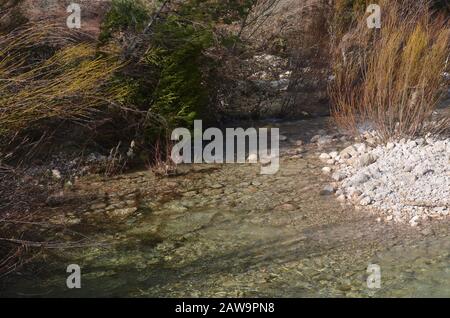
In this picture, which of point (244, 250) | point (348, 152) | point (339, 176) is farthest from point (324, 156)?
point (244, 250)

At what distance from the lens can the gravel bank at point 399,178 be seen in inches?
226

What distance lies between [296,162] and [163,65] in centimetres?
197

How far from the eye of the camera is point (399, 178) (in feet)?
20.3

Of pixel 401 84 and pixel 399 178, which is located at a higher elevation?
pixel 401 84

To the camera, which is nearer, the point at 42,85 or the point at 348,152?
the point at 42,85

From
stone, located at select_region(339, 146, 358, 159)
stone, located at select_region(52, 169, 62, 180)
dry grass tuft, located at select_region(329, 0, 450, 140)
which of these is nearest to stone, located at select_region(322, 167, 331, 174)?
stone, located at select_region(339, 146, 358, 159)

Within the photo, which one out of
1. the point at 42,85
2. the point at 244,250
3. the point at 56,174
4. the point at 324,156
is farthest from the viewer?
the point at 324,156

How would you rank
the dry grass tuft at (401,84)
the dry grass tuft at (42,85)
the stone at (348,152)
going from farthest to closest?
the stone at (348,152) < the dry grass tuft at (401,84) < the dry grass tuft at (42,85)

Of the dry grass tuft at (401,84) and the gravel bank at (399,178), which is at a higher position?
the dry grass tuft at (401,84)

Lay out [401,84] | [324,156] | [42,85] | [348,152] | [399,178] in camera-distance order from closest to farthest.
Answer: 1. [42,85]
2. [399,178]
3. [401,84]
4. [348,152]
5. [324,156]

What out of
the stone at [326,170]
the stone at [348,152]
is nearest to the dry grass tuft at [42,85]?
the stone at [326,170]

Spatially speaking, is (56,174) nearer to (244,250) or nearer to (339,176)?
(244,250)

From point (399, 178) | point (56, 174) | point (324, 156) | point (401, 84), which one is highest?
point (401, 84)

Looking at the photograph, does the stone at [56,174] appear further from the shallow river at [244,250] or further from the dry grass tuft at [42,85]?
the dry grass tuft at [42,85]
